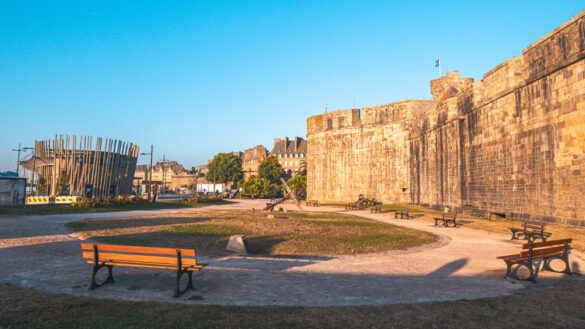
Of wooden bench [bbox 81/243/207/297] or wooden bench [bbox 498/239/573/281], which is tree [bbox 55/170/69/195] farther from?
wooden bench [bbox 498/239/573/281]

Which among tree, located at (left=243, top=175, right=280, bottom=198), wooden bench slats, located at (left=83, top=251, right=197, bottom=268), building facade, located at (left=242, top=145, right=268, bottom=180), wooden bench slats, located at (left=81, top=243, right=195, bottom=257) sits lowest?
wooden bench slats, located at (left=83, top=251, right=197, bottom=268)

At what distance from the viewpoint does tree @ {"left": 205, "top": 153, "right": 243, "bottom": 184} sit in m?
85.9

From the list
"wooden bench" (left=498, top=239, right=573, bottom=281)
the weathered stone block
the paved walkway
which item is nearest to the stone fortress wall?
the paved walkway

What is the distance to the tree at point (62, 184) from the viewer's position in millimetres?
29344

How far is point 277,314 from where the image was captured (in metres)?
4.71

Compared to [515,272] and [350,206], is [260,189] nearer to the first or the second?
[350,206]

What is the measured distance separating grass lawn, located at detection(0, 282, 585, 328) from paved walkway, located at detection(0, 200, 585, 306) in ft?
1.19

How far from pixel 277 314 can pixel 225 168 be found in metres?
82.9

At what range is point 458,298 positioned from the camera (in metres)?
5.66

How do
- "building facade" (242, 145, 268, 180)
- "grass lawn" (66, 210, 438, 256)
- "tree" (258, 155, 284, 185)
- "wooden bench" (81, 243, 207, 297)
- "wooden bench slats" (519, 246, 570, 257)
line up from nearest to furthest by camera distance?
"wooden bench" (81, 243, 207, 297) < "wooden bench slats" (519, 246, 570, 257) < "grass lawn" (66, 210, 438, 256) < "tree" (258, 155, 284, 185) < "building facade" (242, 145, 268, 180)

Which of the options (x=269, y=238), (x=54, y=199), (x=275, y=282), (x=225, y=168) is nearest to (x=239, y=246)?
(x=269, y=238)

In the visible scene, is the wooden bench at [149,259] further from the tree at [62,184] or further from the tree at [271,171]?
the tree at [271,171]

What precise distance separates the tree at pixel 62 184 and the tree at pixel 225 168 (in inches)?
2152

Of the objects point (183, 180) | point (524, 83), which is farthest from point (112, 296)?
point (183, 180)
